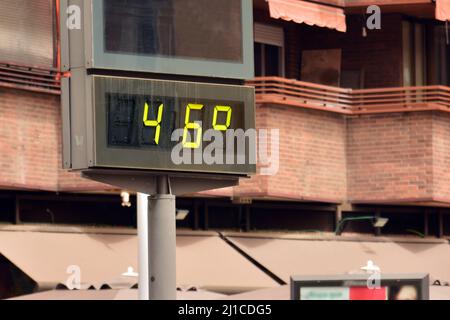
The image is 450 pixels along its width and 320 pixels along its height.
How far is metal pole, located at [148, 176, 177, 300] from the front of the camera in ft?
36.0

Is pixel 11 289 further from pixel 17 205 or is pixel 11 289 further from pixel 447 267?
pixel 447 267

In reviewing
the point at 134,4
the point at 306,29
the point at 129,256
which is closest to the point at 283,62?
the point at 306,29

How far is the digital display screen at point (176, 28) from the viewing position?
10.9 metres

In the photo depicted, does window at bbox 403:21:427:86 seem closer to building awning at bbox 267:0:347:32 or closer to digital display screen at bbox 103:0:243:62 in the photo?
building awning at bbox 267:0:347:32

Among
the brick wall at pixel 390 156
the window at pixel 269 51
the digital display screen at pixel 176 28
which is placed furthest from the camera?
the window at pixel 269 51

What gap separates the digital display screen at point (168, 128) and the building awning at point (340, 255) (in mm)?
13474

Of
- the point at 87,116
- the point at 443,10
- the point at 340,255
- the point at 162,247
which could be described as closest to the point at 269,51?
the point at 443,10

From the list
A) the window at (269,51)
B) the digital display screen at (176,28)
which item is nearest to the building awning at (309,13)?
the window at (269,51)

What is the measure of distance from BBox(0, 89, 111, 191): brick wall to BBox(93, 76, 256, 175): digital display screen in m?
12.6

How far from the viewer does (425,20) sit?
92.9ft

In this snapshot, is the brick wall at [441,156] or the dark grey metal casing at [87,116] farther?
the brick wall at [441,156]

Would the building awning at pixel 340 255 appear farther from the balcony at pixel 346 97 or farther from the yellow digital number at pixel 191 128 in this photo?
the yellow digital number at pixel 191 128

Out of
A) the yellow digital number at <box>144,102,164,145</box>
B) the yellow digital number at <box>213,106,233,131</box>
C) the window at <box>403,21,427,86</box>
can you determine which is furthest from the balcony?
the yellow digital number at <box>144,102,164,145</box>

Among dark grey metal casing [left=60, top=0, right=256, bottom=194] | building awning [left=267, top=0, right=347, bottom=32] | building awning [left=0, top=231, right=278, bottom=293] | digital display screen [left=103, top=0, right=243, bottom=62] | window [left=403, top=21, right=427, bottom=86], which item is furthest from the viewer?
window [left=403, top=21, right=427, bottom=86]
